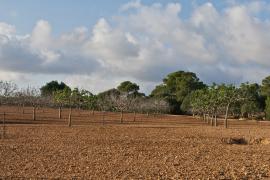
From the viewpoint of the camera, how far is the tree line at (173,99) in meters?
66.6

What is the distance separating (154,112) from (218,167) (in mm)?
85932

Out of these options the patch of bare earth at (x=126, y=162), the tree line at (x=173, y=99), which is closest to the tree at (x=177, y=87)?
the tree line at (x=173, y=99)

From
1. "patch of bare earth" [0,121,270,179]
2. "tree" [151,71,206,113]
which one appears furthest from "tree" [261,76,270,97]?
"patch of bare earth" [0,121,270,179]

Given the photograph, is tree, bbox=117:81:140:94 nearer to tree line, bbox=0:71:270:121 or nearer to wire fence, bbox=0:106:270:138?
tree line, bbox=0:71:270:121

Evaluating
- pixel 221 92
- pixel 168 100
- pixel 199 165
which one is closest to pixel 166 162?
pixel 199 165

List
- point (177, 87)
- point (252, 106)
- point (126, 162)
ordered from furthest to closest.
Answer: point (177, 87), point (252, 106), point (126, 162)

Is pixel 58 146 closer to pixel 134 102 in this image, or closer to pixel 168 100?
pixel 134 102

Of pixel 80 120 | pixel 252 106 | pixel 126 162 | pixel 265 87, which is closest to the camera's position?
pixel 126 162

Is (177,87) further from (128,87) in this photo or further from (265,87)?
(265,87)

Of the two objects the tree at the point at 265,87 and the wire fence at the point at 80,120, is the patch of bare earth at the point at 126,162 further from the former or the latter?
the tree at the point at 265,87

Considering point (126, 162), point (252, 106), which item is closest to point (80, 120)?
point (252, 106)

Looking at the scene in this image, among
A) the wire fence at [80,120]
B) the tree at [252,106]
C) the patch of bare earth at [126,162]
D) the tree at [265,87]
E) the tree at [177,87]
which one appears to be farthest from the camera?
the tree at [177,87]

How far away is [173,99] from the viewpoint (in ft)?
381

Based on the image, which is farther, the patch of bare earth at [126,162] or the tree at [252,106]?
the tree at [252,106]
